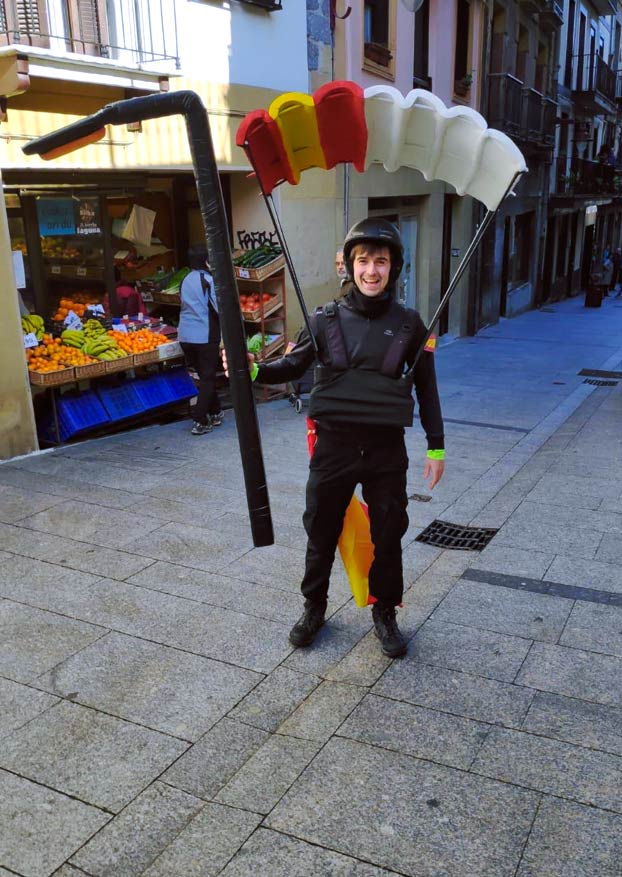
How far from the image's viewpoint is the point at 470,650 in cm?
402

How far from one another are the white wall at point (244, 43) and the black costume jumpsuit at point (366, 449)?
20.0ft

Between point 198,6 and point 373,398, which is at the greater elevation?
point 198,6

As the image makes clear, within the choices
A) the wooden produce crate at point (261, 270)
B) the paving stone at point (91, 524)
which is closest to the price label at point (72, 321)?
the wooden produce crate at point (261, 270)

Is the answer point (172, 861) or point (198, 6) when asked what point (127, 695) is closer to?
point (172, 861)

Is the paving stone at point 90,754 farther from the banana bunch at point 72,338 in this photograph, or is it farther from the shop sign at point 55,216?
the shop sign at point 55,216

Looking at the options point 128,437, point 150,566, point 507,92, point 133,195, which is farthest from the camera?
point 507,92

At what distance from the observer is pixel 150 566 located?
197 inches

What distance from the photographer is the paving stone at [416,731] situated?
3.23 m

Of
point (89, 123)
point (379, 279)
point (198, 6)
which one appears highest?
point (198, 6)

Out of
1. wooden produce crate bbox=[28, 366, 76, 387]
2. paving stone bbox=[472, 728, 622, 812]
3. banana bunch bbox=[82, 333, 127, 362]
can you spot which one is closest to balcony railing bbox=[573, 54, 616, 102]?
banana bunch bbox=[82, 333, 127, 362]

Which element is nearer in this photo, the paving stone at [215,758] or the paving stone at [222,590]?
the paving stone at [215,758]

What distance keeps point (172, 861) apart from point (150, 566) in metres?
2.46

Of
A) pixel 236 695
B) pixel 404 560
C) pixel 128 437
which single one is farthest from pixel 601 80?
pixel 236 695

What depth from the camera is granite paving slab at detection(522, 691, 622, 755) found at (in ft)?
10.8
